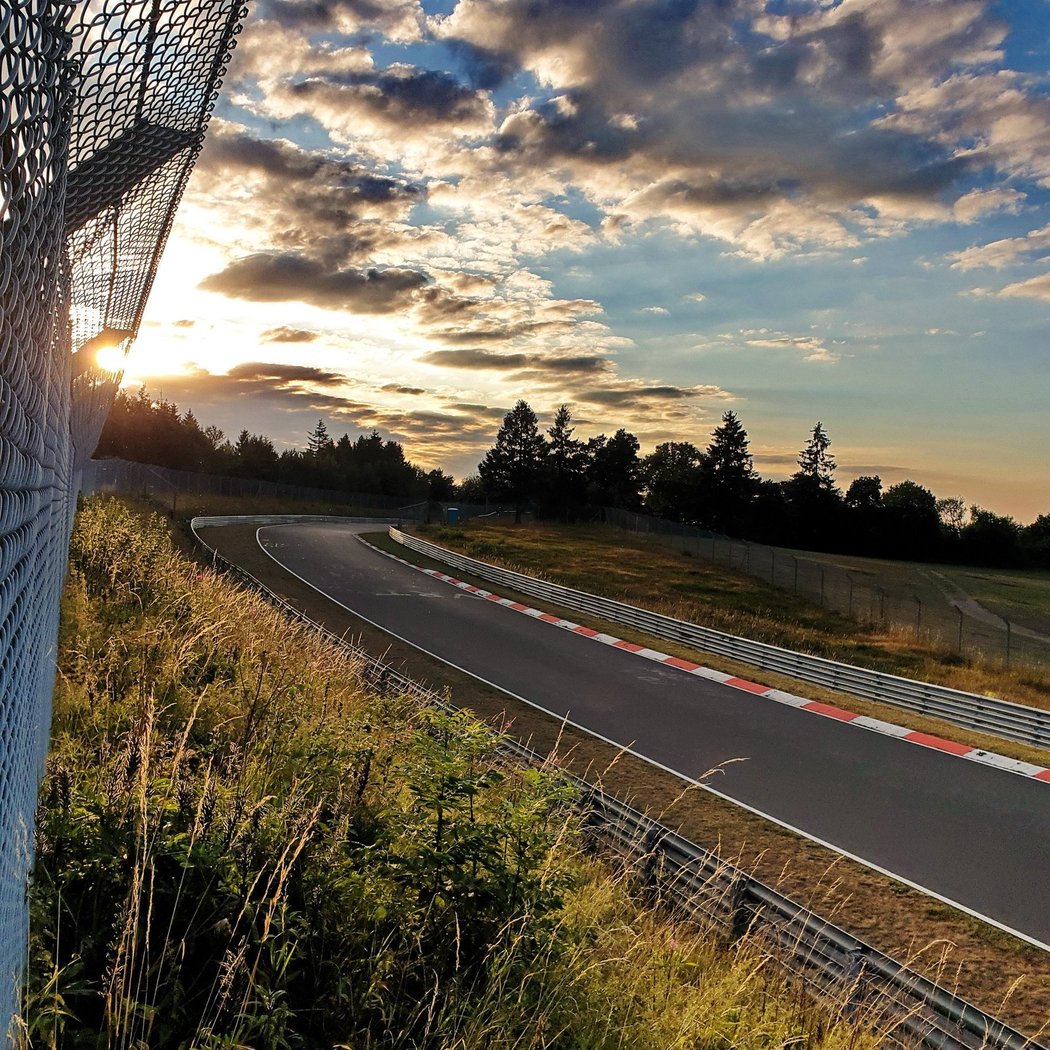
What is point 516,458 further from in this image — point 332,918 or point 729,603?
point 332,918

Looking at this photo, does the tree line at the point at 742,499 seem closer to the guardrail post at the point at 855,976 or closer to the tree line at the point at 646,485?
the tree line at the point at 646,485

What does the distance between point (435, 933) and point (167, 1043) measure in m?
1.53

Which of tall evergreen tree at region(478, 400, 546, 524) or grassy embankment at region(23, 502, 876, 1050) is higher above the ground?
tall evergreen tree at region(478, 400, 546, 524)

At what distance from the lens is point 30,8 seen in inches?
44.5

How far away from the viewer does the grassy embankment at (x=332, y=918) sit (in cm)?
341

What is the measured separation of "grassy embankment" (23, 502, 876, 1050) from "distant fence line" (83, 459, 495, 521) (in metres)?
22.9

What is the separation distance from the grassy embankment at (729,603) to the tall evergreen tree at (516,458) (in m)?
37.4

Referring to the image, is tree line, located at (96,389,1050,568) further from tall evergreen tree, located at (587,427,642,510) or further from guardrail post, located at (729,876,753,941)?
guardrail post, located at (729,876,753,941)

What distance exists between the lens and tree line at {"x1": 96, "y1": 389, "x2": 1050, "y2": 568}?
102 meters

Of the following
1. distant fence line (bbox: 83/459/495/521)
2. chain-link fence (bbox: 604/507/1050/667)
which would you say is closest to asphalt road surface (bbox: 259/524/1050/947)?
chain-link fence (bbox: 604/507/1050/667)

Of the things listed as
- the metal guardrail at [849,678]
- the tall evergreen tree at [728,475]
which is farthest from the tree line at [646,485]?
the metal guardrail at [849,678]

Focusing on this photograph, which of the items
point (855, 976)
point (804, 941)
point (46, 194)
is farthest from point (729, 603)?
point (46, 194)

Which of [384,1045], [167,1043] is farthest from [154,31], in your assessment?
[384,1045]

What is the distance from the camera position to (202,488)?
5931 centimetres
